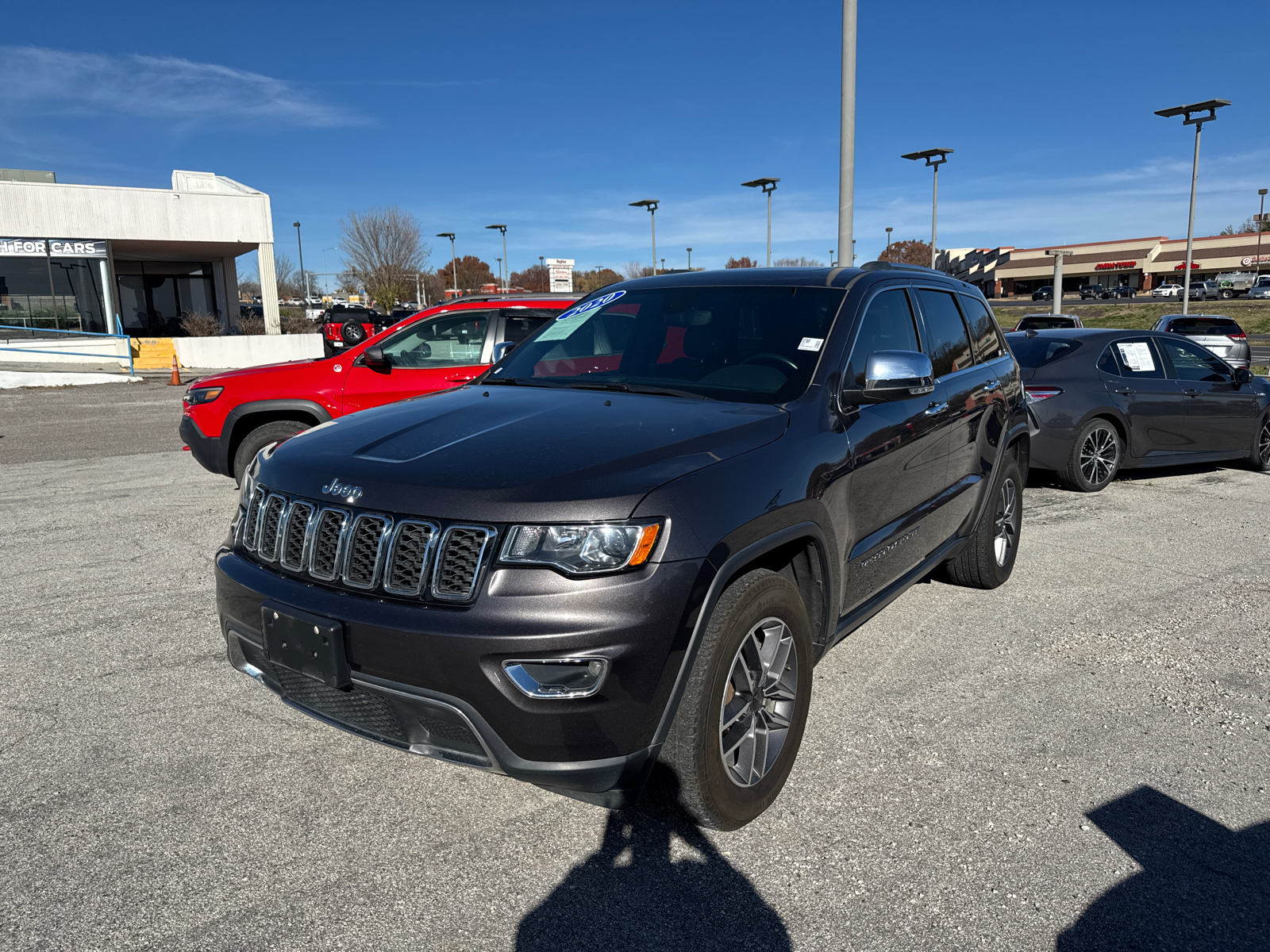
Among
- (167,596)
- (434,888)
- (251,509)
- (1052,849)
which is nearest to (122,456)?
(167,596)

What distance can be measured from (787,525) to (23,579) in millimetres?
4950

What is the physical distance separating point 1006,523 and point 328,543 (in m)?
4.23

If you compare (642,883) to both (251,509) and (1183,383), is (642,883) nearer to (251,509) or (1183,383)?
(251,509)

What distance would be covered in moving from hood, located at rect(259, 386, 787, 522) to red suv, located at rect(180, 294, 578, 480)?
3.76 m

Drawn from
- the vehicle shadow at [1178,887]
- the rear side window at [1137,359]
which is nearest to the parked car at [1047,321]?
the rear side window at [1137,359]

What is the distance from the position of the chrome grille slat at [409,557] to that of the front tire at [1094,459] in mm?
7362

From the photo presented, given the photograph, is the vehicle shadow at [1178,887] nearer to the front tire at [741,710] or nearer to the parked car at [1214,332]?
the front tire at [741,710]

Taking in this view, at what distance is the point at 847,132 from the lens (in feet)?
32.1

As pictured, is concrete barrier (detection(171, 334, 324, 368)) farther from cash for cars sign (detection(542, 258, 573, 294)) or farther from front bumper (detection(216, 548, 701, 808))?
front bumper (detection(216, 548, 701, 808))

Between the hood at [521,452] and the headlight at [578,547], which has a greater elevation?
the hood at [521,452]

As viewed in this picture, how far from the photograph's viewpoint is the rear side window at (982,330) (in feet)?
16.5

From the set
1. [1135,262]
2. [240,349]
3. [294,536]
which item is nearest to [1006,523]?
[294,536]

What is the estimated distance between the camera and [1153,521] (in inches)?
283

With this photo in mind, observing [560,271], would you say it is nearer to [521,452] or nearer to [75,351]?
[75,351]
